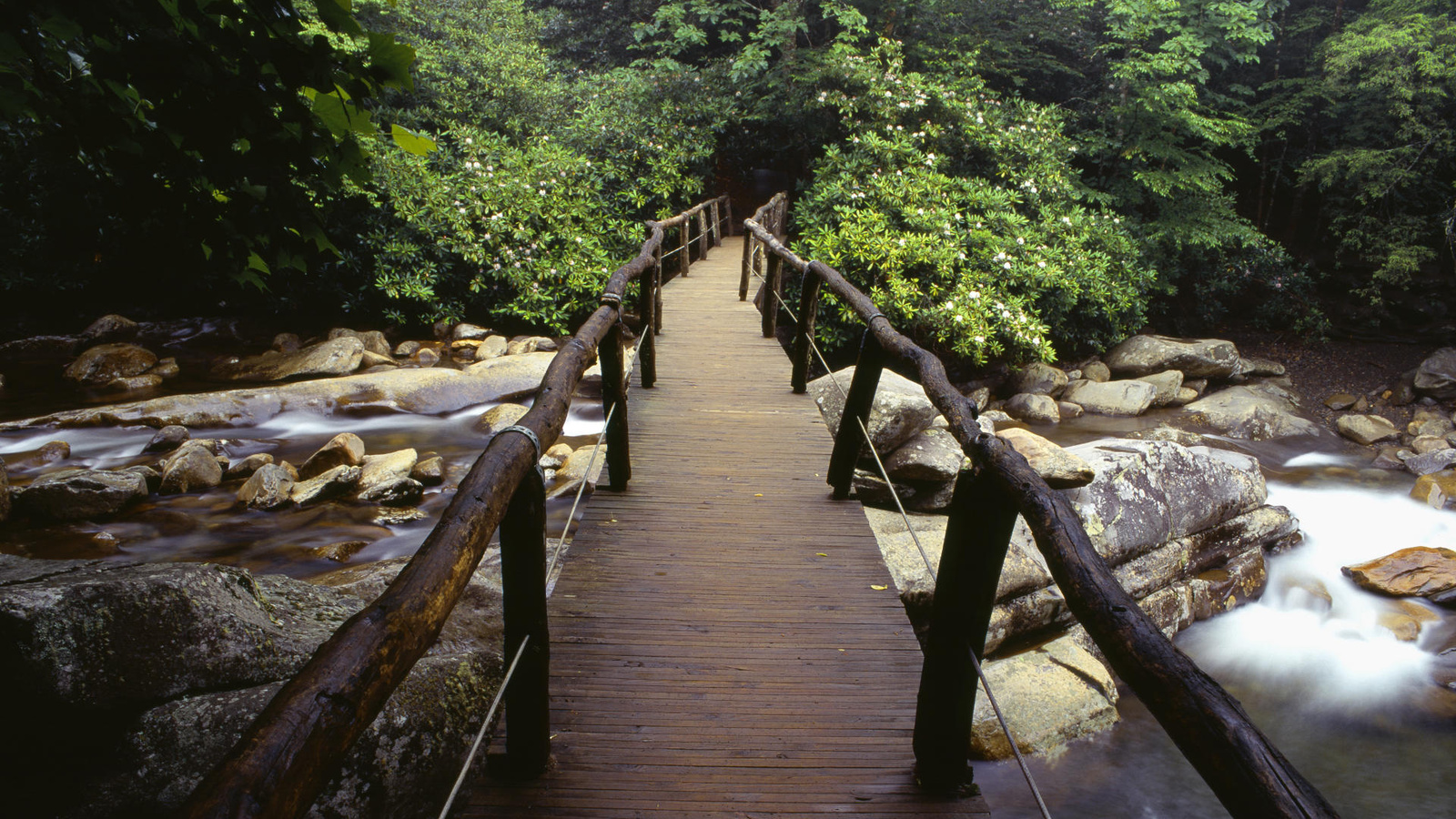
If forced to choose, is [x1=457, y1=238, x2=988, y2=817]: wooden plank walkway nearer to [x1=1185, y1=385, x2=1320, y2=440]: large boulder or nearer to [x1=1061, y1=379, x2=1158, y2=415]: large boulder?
[x1=1061, y1=379, x2=1158, y2=415]: large boulder

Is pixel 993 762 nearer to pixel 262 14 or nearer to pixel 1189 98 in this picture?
pixel 262 14

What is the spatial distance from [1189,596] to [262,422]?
873 centimetres

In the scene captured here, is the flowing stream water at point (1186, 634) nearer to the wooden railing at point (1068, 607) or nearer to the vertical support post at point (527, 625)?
the wooden railing at point (1068, 607)

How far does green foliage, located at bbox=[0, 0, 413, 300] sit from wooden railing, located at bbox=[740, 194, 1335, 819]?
173 cm

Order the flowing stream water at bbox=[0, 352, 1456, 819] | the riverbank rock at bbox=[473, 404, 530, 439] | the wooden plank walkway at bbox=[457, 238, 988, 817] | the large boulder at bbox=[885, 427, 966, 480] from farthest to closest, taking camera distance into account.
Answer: the riverbank rock at bbox=[473, 404, 530, 439]
the large boulder at bbox=[885, 427, 966, 480]
the flowing stream water at bbox=[0, 352, 1456, 819]
the wooden plank walkway at bbox=[457, 238, 988, 817]

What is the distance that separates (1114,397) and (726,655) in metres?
10.1

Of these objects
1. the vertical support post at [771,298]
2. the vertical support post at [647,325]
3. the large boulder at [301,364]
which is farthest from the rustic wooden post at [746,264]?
the large boulder at [301,364]

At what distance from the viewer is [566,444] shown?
7699 mm

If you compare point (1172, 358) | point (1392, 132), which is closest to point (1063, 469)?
point (1172, 358)

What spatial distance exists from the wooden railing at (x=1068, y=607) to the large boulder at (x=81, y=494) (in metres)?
5.84

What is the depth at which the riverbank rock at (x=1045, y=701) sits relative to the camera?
13.7 ft

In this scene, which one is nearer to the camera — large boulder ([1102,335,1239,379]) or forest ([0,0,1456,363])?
forest ([0,0,1456,363])

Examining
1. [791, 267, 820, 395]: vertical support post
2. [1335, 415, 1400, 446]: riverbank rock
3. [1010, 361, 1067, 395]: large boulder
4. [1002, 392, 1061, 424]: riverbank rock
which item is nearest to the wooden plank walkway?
[791, 267, 820, 395]: vertical support post

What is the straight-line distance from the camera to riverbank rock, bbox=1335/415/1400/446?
10797mm
